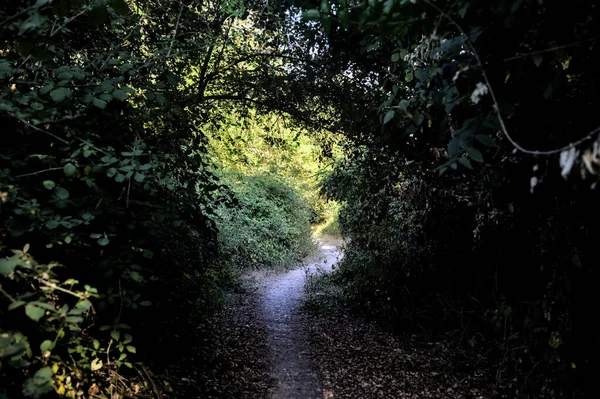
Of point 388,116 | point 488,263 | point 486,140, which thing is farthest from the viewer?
point 488,263

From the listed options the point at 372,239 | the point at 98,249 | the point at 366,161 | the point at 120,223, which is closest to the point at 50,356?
the point at 98,249

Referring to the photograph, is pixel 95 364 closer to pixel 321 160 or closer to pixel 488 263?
pixel 488 263

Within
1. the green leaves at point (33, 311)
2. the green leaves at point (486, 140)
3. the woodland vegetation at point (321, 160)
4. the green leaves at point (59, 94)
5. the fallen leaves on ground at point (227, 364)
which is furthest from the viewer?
the fallen leaves on ground at point (227, 364)

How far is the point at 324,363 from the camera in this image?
18.4 ft

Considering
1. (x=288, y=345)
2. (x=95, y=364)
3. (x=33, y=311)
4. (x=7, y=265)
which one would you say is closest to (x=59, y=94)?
(x=7, y=265)

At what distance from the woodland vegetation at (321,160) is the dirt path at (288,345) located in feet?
4.05

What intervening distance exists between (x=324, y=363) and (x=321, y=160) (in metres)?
3.67

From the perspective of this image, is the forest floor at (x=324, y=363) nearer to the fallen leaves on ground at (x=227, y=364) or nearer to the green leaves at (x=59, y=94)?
the fallen leaves on ground at (x=227, y=364)

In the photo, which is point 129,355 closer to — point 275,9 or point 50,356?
point 50,356

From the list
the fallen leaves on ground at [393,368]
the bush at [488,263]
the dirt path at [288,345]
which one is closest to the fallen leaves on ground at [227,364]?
the dirt path at [288,345]

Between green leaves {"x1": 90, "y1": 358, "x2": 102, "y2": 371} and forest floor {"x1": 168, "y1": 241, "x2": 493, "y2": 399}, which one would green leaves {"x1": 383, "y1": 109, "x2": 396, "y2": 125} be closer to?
green leaves {"x1": 90, "y1": 358, "x2": 102, "y2": 371}

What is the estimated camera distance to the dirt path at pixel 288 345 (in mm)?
4765

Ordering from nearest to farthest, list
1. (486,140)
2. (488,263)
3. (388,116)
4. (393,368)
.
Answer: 1. (486,140)
2. (388,116)
3. (393,368)
4. (488,263)

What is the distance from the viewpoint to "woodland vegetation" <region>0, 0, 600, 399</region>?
7.47 ft
